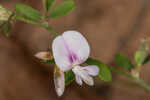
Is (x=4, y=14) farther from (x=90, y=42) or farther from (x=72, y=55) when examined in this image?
(x=90, y=42)

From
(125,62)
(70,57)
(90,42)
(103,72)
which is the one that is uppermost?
(70,57)

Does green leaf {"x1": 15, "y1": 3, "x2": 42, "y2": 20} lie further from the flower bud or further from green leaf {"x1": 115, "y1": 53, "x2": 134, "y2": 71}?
green leaf {"x1": 115, "y1": 53, "x2": 134, "y2": 71}

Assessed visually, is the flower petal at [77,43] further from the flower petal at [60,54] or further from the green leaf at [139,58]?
the green leaf at [139,58]

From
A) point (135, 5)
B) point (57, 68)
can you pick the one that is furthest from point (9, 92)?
point (57, 68)

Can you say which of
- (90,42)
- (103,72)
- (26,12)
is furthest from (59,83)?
(90,42)

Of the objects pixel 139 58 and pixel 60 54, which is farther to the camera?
pixel 139 58
